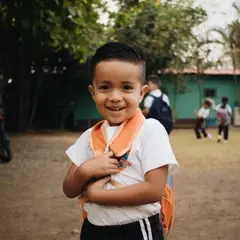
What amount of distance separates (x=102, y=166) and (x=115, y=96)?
282 millimetres

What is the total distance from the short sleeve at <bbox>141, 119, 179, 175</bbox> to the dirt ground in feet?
9.85

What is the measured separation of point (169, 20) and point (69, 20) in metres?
18.1

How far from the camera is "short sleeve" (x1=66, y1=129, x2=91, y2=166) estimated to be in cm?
218

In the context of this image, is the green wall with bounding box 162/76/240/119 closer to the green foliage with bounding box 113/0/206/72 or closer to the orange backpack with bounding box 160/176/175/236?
the green foliage with bounding box 113/0/206/72

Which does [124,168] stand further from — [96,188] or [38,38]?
[38,38]

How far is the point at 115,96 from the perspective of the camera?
2057 millimetres

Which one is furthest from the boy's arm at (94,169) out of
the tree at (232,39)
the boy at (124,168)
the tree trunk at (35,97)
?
the tree at (232,39)

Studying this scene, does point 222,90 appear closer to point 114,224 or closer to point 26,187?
point 26,187

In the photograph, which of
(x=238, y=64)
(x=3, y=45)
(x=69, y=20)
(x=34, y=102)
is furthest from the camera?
(x=238, y=64)

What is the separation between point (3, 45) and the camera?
20.7 meters

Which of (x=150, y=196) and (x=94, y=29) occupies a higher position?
(x=94, y=29)

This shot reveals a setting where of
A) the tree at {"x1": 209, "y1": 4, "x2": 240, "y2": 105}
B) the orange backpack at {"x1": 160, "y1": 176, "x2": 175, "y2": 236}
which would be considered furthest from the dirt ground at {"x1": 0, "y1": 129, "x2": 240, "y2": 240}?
the tree at {"x1": 209, "y1": 4, "x2": 240, "y2": 105}

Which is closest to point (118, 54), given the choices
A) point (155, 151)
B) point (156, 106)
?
point (155, 151)

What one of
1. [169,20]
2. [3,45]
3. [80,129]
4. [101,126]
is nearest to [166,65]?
[169,20]
